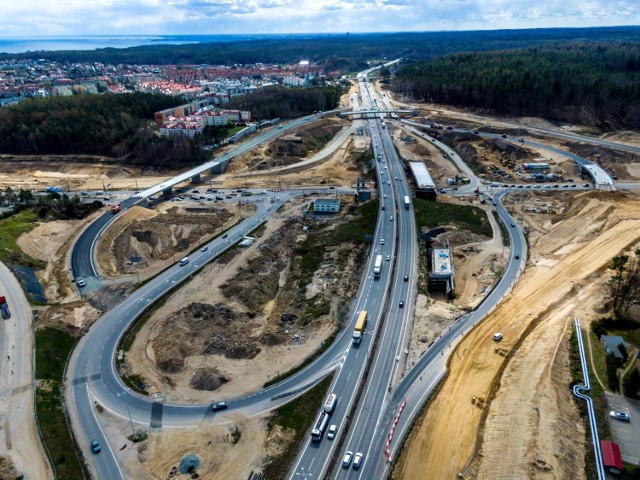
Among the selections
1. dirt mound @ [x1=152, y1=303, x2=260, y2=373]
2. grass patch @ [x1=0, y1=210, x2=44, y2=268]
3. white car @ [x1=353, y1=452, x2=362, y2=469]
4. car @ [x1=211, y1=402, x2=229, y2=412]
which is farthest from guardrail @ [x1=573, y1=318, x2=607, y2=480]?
grass patch @ [x1=0, y1=210, x2=44, y2=268]

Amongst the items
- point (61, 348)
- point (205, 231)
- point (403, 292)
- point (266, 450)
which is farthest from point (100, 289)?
point (403, 292)

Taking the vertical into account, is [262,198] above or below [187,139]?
below

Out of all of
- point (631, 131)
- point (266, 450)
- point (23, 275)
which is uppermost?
point (631, 131)

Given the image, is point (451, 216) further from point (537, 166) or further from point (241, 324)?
point (241, 324)

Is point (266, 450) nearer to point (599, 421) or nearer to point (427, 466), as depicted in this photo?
point (427, 466)


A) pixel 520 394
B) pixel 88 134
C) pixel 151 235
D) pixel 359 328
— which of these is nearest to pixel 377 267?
pixel 359 328

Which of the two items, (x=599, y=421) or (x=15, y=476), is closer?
(x=15, y=476)
